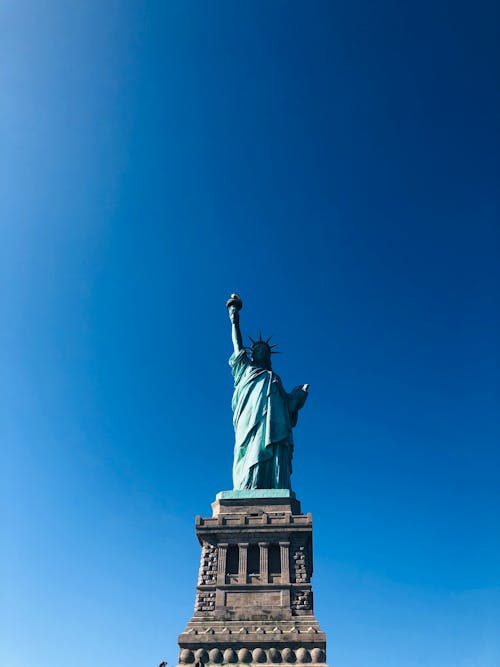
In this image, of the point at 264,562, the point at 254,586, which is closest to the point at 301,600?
the point at 254,586

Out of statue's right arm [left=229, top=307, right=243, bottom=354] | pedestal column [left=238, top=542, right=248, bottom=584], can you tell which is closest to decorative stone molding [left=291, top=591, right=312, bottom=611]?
pedestal column [left=238, top=542, right=248, bottom=584]

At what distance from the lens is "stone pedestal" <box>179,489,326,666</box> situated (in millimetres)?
22453

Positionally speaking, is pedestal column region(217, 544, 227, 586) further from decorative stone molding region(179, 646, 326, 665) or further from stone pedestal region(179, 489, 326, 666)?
decorative stone molding region(179, 646, 326, 665)

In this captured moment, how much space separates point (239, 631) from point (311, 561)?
19.3 ft

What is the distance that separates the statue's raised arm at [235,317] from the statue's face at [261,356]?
1.03 meters

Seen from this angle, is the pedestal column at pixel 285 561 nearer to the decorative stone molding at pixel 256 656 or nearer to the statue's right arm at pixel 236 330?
the decorative stone molding at pixel 256 656

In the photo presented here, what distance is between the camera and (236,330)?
36500 millimetres

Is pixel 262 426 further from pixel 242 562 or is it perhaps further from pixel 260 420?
pixel 242 562

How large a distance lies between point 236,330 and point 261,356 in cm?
229

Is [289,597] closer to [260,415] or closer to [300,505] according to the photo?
[300,505]

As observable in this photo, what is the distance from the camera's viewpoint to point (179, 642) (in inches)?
897

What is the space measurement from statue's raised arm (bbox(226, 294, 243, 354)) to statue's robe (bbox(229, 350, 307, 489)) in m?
1.34

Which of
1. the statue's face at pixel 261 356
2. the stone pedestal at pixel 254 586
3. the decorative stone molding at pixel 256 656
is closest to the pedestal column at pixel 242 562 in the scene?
the stone pedestal at pixel 254 586

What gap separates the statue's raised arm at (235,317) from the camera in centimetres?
3603
